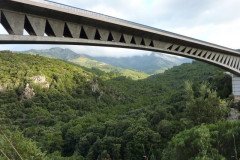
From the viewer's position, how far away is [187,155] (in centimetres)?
939

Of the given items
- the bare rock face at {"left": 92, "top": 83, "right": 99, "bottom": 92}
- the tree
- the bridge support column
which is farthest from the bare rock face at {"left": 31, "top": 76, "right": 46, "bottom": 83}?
the tree

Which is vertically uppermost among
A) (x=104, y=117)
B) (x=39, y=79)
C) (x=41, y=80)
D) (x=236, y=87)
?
(x=236, y=87)

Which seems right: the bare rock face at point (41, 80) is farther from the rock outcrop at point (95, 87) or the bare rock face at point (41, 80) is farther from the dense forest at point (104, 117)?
the rock outcrop at point (95, 87)

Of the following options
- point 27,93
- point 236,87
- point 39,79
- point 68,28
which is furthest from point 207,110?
point 39,79

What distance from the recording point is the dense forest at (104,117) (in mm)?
10703

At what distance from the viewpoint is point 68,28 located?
1322 centimetres

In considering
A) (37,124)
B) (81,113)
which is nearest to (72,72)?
(81,113)

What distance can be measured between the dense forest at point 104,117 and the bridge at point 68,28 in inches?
249

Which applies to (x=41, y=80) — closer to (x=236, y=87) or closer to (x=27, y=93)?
(x=27, y=93)

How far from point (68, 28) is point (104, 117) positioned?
58.0 metres

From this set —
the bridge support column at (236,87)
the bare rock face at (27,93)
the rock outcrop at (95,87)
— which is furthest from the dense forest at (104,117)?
the bridge support column at (236,87)

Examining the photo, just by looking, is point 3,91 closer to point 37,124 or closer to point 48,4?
point 37,124

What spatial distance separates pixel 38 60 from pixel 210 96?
385 feet

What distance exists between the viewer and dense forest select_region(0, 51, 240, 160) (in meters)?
10.7
